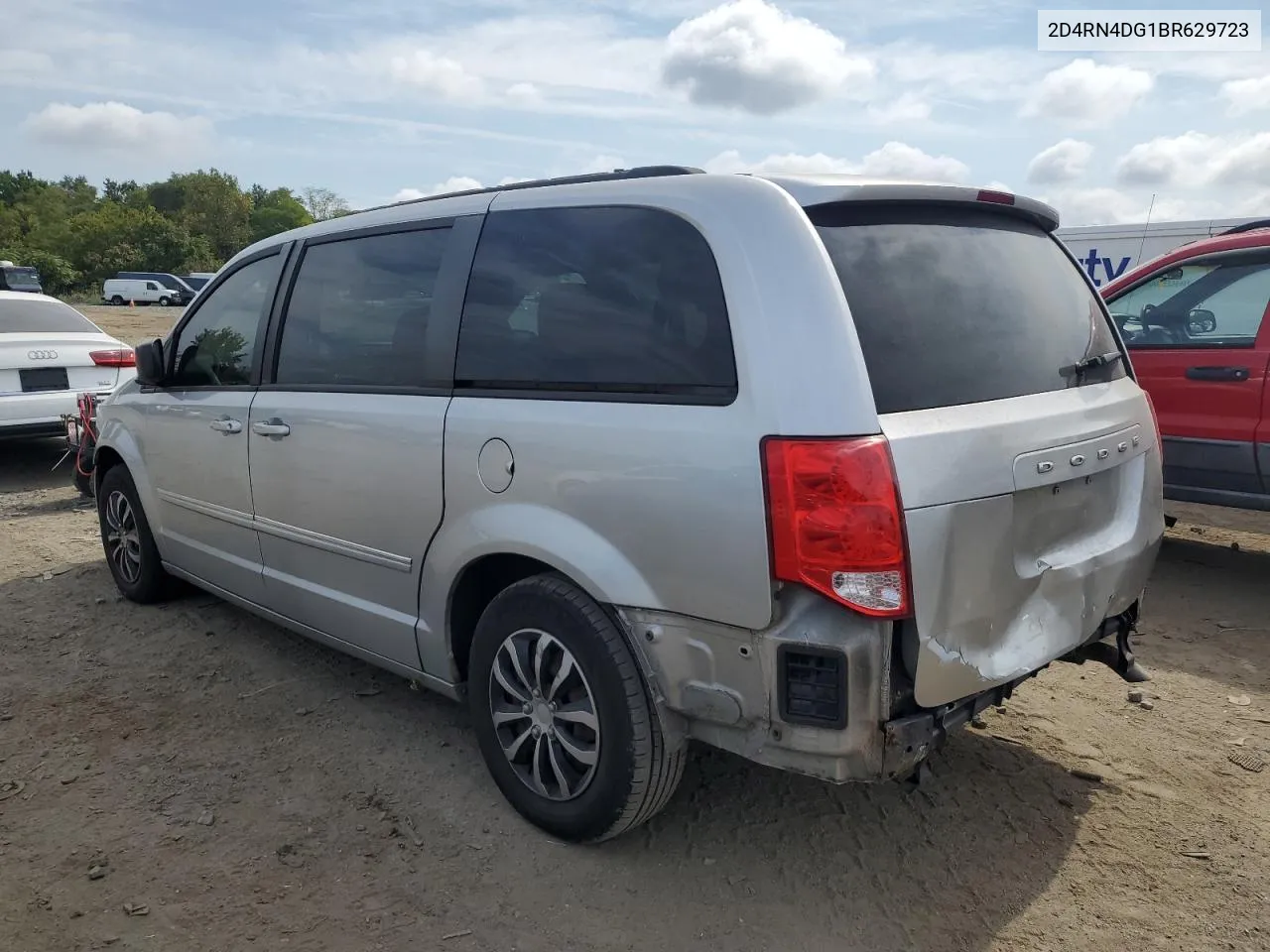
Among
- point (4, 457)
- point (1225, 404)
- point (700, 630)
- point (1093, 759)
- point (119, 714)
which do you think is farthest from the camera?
point (4, 457)

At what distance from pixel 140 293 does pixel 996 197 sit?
174 ft

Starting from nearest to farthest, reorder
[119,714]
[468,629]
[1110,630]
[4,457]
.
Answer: [1110,630] → [468,629] → [119,714] → [4,457]

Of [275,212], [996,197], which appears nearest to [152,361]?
[996,197]

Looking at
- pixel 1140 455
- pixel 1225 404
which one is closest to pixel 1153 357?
pixel 1225 404

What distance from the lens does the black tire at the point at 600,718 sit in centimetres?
261

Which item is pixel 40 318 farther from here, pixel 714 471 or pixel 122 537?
pixel 714 471

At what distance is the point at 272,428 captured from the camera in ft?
12.3

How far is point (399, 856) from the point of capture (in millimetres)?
2893

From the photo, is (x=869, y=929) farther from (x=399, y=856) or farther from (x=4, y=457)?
(x=4, y=457)

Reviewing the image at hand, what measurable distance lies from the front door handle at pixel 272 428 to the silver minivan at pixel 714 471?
0.20 feet

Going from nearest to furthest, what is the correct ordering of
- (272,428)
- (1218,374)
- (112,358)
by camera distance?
(272,428) → (1218,374) → (112,358)

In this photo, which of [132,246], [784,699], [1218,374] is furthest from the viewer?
[132,246]

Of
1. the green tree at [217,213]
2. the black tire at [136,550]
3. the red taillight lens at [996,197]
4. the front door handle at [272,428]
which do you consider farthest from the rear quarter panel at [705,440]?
the green tree at [217,213]

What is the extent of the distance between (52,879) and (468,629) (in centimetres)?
136
